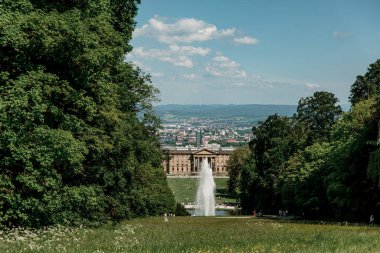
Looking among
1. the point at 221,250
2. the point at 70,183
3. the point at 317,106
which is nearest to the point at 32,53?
the point at 70,183

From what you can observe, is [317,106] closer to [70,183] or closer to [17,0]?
[70,183]

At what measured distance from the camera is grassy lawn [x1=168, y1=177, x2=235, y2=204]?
450 ft

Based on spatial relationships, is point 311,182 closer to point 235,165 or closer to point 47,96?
point 47,96

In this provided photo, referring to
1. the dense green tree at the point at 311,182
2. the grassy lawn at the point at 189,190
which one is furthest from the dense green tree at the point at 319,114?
the grassy lawn at the point at 189,190

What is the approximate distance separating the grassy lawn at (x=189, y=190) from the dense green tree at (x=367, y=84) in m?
71.6

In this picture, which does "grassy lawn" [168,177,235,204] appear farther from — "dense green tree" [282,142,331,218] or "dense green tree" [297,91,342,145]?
"dense green tree" [282,142,331,218]

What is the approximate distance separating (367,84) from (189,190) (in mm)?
109695

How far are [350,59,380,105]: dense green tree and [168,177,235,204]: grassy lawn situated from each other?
235 feet

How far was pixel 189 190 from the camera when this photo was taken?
529 ft

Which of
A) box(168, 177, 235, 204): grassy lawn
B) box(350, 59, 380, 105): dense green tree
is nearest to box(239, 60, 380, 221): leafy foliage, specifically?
box(350, 59, 380, 105): dense green tree

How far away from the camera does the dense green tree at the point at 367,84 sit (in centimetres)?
5459

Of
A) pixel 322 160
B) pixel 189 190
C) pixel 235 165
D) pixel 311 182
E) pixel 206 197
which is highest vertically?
pixel 322 160

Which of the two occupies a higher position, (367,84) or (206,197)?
(367,84)

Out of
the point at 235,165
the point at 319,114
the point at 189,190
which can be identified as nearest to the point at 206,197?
the point at 235,165
